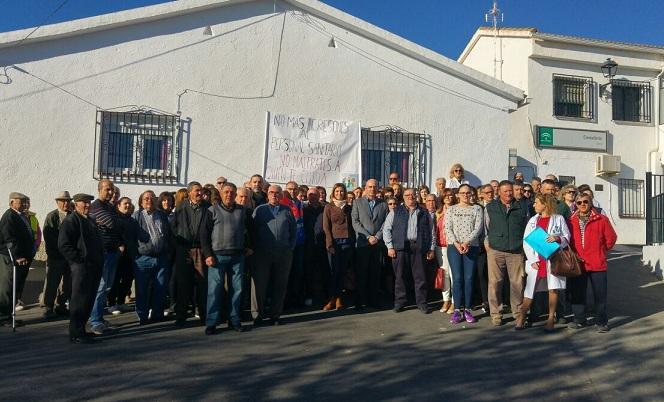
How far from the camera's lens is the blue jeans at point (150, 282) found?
7.89m

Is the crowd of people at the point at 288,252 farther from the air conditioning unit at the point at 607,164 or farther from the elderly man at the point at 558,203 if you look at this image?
the air conditioning unit at the point at 607,164

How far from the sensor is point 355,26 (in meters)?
11.9

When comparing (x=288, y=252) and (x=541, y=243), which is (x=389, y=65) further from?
(x=541, y=243)

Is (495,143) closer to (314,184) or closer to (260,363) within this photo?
(314,184)

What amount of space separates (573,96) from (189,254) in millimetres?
14263

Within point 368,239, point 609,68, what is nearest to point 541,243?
point 368,239

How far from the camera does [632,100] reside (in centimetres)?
1852

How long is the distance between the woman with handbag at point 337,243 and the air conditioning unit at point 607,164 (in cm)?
1128

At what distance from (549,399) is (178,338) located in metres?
4.23

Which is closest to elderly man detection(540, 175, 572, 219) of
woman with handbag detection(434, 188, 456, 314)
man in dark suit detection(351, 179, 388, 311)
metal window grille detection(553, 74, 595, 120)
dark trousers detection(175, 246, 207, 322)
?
woman with handbag detection(434, 188, 456, 314)

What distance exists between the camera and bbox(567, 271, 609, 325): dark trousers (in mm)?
7613

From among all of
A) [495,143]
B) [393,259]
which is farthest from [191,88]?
[495,143]

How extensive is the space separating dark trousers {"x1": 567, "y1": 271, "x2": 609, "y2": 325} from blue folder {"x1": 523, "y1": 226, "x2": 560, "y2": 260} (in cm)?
66

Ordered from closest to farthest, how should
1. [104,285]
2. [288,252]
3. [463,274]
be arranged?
[104,285], [288,252], [463,274]
